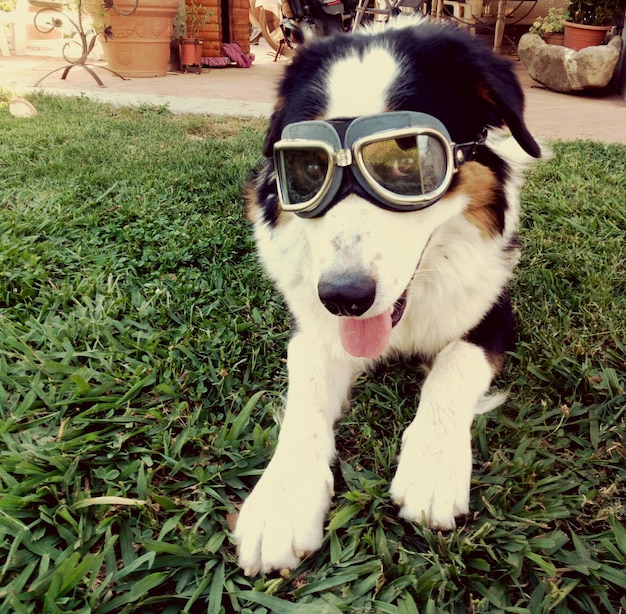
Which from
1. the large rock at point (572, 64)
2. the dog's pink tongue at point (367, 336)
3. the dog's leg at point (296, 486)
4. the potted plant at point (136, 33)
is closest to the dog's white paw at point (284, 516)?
the dog's leg at point (296, 486)

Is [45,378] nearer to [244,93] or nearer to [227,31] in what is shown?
[244,93]

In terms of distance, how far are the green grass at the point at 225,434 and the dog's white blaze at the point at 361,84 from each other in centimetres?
96

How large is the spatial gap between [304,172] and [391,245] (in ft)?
1.28

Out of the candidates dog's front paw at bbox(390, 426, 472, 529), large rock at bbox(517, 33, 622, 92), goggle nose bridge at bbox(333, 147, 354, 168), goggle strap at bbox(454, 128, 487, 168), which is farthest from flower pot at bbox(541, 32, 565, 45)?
dog's front paw at bbox(390, 426, 472, 529)

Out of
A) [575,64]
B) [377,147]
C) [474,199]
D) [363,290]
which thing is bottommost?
[363,290]

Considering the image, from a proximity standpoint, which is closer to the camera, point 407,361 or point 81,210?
point 407,361

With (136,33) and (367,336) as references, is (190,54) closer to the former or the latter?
(136,33)

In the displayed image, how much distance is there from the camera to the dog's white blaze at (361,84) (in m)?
1.64

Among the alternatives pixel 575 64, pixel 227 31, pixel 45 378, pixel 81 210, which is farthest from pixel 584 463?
pixel 227 31

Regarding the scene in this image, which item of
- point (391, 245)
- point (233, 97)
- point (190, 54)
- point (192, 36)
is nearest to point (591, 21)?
point (233, 97)

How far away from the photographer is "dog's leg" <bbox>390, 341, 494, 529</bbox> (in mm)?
1398

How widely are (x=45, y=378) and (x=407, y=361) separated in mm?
1340

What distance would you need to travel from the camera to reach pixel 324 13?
26.4ft

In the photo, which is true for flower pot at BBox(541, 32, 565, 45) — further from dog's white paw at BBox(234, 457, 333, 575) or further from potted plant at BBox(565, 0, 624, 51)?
dog's white paw at BBox(234, 457, 333, 575)
